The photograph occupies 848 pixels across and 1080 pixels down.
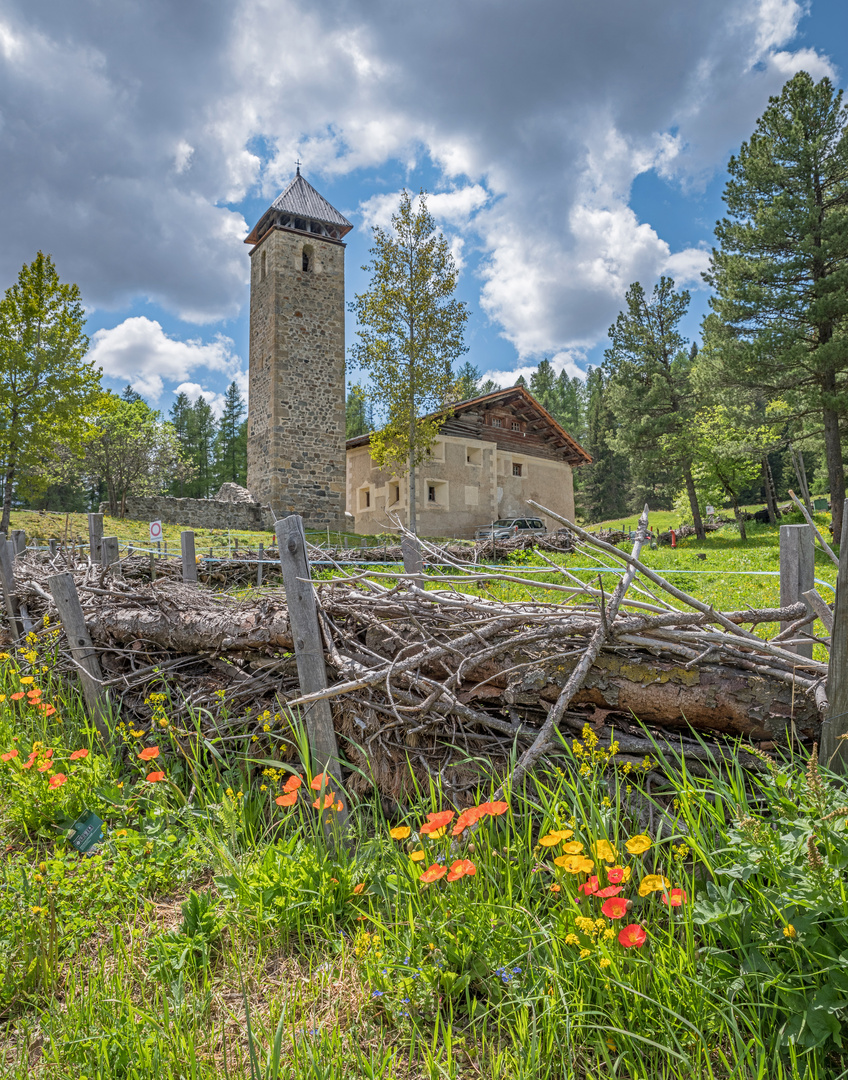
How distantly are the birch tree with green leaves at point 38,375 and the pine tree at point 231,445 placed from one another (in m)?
35.5

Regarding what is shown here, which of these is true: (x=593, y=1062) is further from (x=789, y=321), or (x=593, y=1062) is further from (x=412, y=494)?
(x=789, y=321)

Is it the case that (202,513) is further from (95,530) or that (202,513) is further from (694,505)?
(694,505)

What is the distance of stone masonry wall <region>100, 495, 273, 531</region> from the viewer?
77.9 feet

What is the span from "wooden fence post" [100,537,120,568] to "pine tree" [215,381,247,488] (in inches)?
2048

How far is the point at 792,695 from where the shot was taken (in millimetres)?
1978

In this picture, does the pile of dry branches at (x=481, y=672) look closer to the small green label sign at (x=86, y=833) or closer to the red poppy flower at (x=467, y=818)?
the red poppy flower at (x=467, y=818)

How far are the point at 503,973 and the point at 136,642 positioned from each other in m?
3.34

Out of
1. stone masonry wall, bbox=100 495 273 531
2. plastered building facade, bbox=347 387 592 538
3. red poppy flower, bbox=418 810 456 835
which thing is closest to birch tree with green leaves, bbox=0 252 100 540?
stone masonry wall, bbox=100 495 273 531

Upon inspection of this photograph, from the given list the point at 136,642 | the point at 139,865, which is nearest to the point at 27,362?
the point at 136,642

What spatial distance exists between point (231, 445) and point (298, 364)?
38.0m

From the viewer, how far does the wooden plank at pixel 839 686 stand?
1.88m

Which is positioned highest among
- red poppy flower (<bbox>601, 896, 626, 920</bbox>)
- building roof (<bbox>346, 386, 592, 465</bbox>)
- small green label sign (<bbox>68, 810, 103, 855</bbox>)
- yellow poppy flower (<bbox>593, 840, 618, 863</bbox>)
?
building roof (<bbox>346, 386, 592, 465</bbox>)

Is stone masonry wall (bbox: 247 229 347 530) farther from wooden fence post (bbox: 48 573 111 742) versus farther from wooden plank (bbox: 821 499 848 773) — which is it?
wooden plank (bbox: 821 499 848 773)

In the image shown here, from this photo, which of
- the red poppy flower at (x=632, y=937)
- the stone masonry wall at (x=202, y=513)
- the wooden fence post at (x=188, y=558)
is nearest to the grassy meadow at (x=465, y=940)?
the red poppy flower at (x=632, y=937)
